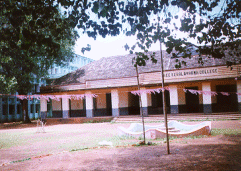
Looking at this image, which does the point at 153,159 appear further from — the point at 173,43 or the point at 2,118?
the point at 2,118

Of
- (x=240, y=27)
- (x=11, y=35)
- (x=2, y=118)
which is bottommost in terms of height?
(x=2, y=118)

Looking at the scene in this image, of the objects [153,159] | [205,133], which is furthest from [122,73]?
[153,159]

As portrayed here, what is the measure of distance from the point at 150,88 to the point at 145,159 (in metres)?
17.1

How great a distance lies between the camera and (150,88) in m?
23.3

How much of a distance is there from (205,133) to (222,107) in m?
12.3

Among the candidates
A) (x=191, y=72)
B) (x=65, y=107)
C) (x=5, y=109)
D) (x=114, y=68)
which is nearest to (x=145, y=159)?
(x=191, y=72)

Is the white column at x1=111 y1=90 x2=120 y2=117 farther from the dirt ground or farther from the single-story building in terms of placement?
the dirt ground

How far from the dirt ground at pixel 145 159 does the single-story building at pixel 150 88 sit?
10.5m

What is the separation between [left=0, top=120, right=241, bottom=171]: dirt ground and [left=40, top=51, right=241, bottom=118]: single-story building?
34.5 ft

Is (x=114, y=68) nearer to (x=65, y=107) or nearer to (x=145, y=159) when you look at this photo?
(x=65, y=107)

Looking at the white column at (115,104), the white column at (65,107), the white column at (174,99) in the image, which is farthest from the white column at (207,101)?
the white column at (65,107)

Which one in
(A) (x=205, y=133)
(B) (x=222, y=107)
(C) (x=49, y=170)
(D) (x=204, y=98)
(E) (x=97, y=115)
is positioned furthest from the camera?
(E) (x=97, y=115)

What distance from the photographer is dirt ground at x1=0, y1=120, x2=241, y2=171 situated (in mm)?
5672

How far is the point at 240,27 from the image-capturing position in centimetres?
669
